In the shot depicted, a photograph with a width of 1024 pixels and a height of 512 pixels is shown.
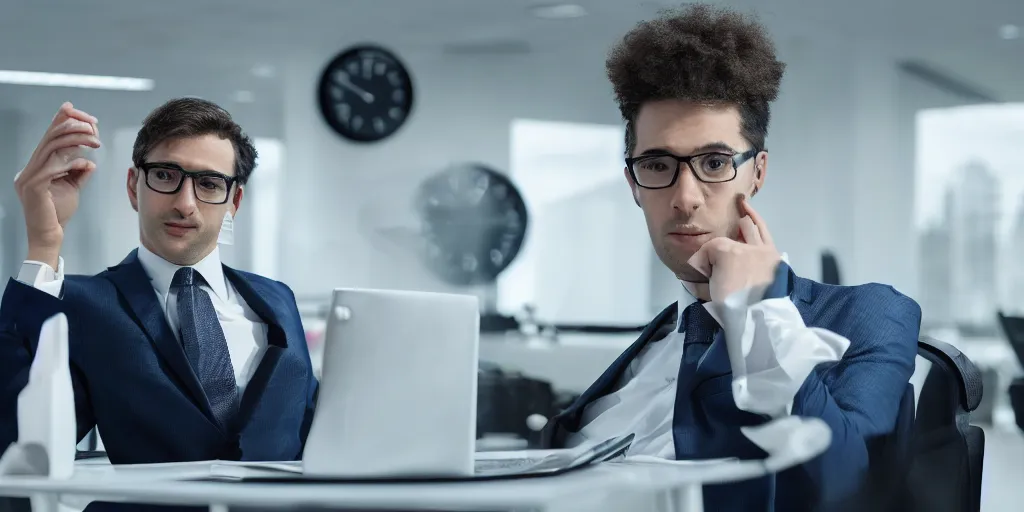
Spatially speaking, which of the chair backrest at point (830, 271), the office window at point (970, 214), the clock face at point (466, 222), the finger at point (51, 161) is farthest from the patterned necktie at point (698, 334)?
the office window at point (970, 214)

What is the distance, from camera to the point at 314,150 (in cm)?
Answer: 577

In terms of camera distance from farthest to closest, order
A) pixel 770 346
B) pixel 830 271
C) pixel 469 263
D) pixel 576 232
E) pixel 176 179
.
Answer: pixel 576 232 → pixel 469 263 → pixel 830 271 → pixel 176 179 → pixel 770 346

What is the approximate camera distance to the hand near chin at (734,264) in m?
1.29

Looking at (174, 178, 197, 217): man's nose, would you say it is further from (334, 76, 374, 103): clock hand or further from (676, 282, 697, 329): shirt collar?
(334, 76, 374, 103): clock hand

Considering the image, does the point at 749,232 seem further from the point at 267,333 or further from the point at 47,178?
the point at 47,178

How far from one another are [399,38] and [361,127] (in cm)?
56

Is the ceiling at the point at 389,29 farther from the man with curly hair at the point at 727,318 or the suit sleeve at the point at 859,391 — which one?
the suit sleeve at the point at 859,391

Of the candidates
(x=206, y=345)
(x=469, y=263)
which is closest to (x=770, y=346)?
(x=206, y=345)

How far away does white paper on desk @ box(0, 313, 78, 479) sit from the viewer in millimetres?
1051

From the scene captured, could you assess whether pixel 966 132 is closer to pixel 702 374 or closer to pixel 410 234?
pixel 410 234

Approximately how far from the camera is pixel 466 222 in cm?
586

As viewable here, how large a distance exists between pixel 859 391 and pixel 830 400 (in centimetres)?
9

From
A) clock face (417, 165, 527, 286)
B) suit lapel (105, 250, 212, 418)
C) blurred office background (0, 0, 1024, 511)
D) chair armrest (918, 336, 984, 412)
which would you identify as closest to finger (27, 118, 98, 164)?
suit lapel (105, 250, 212, 418)

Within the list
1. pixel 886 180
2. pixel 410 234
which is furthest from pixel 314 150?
pixel 886 180
